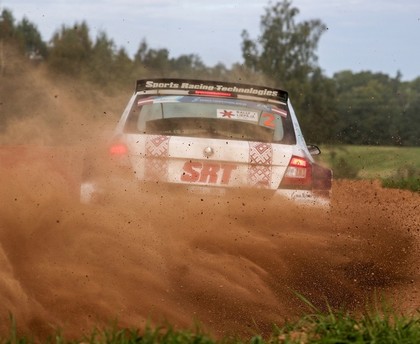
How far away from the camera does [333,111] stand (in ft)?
128

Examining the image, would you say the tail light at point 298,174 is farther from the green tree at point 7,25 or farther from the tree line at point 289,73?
the green tree at point 7,25

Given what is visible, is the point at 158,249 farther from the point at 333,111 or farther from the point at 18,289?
the point at 333,111

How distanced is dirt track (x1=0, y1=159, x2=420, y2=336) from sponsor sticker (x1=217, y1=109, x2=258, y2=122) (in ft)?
2.90

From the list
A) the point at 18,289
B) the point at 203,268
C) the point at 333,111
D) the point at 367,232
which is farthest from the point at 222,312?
the point at 333,111

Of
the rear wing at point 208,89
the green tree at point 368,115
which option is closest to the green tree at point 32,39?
the green tree at point 368,115

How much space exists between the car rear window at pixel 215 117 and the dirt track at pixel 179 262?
2.45 ft

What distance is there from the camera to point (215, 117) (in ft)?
27.6

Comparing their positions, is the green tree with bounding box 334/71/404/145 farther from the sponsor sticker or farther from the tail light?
the tail light

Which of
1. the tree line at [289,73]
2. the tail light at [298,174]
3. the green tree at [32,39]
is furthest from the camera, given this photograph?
the green tree at [32,39]

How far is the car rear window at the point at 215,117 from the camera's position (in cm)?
830

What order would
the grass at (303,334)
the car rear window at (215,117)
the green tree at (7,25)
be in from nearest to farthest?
the grass at (303,334)
the car rear window at (215,117)
the green tree at (7,25)

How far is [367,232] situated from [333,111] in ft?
98.1

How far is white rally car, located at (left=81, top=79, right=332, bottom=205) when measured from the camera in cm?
774

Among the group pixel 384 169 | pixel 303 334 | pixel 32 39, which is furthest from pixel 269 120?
pixel 32 39
